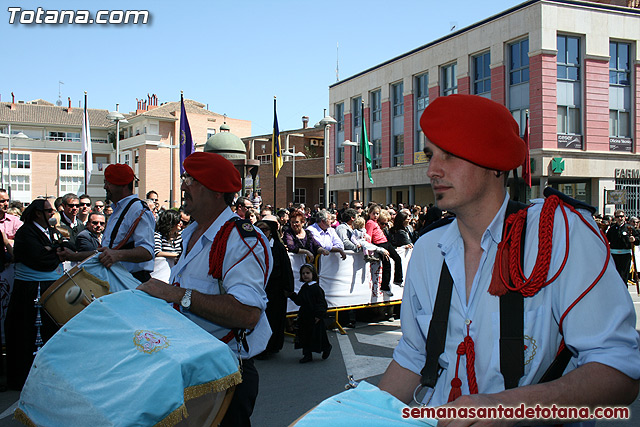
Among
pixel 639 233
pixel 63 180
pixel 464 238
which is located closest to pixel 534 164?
pixel 639 233

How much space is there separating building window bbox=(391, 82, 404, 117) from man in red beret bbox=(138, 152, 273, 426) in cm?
3540

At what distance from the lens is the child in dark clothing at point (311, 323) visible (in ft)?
23.9

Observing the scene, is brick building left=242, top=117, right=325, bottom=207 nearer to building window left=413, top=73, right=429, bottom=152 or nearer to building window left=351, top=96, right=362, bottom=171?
building window left=351, top=96, right=362, bottom=171

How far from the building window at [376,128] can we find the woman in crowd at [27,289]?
34.3 m

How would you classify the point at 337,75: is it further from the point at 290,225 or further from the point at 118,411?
the point at 118,411

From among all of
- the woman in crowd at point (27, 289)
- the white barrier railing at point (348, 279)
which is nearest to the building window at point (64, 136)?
the white barrier railing at point (348, 279)

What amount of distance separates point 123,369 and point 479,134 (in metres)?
1.55

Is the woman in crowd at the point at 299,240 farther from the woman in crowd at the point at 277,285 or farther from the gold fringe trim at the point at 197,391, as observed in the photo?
the gold fringe trim at the point at 197,391

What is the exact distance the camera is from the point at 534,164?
86.6 ft

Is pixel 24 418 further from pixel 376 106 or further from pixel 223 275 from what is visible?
pixel 376 106

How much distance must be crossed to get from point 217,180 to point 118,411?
1377 mm

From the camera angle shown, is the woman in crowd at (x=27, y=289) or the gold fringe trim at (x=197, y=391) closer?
the gold fringe trim at (x=197, y=391)

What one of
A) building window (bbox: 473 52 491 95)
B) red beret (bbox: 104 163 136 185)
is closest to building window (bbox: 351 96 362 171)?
building window (bbox: 473 52 491 95)

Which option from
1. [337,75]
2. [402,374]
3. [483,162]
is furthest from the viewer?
[337,75]
